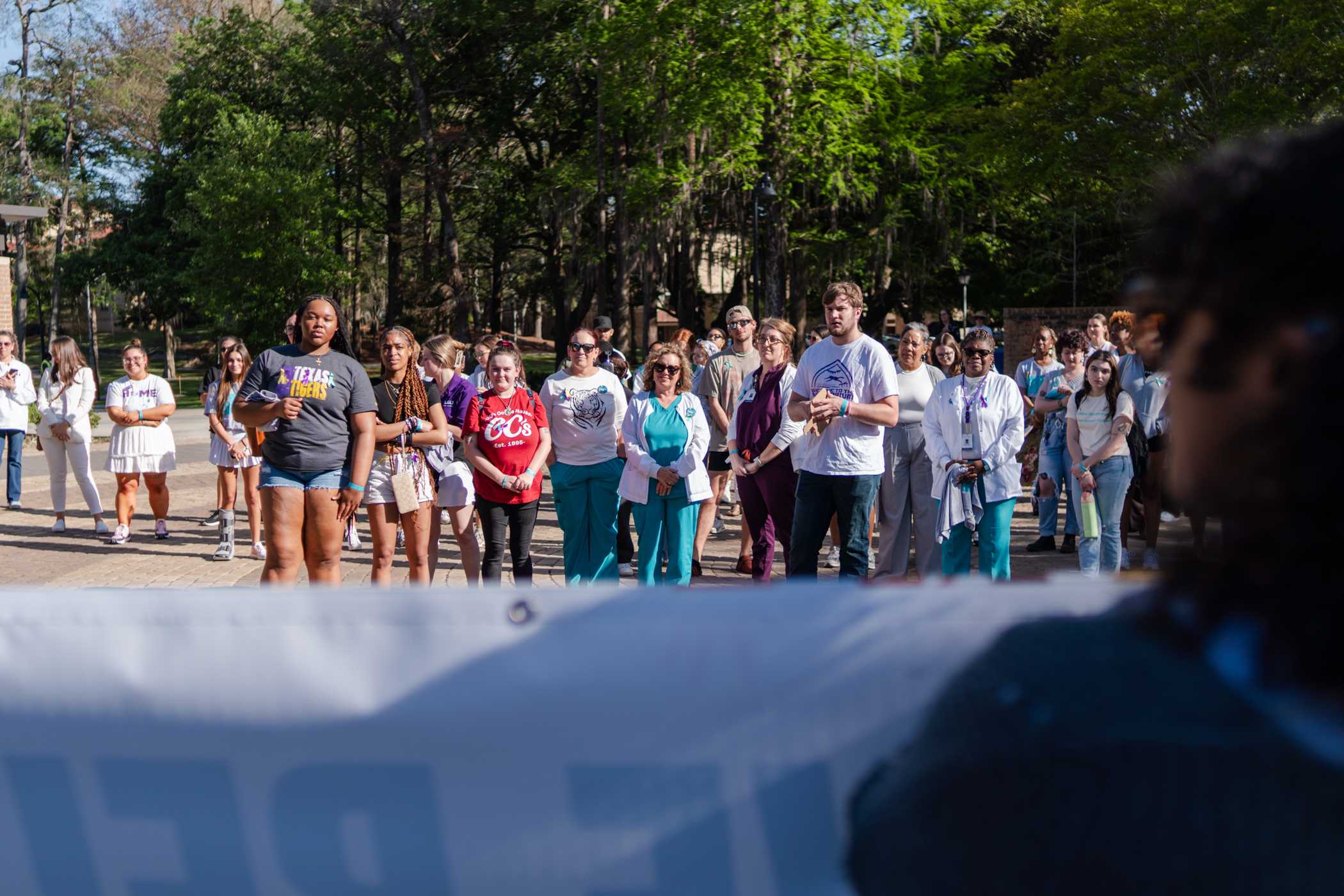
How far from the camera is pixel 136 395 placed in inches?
451

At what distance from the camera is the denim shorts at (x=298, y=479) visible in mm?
6871

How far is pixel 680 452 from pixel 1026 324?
687 inches

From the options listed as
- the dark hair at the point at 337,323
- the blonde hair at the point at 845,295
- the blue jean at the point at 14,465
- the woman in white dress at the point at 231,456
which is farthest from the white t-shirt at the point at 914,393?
the blue jean at the point at 14,465

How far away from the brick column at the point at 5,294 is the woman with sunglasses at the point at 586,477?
21933 mm

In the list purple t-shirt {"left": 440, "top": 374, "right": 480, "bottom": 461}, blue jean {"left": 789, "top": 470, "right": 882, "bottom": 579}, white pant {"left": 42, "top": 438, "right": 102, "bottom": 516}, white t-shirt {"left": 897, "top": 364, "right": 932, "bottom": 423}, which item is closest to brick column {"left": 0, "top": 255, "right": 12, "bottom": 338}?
white pant {"left": 42, "top": 438, "right": 102, "bottom": 516}

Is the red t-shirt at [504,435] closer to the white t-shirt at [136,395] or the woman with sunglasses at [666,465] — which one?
the woman with sunglasses at [666,465]

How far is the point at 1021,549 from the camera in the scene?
34.8ft

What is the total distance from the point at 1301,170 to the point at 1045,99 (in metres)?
29.6

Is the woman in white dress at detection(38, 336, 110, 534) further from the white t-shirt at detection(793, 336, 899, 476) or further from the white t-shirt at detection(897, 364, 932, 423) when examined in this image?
the white t-shirt at detection(793, 336, 899, 476)

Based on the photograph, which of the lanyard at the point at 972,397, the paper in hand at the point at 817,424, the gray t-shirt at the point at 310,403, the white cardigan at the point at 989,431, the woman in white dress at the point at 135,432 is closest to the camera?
the gray t-shirt at the point at 310,403

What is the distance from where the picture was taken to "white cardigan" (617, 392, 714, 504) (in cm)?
802

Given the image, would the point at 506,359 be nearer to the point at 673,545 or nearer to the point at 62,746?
the point at 673,545

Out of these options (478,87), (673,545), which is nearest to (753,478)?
(673,545)

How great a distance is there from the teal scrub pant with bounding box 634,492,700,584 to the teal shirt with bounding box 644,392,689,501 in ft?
0.08
